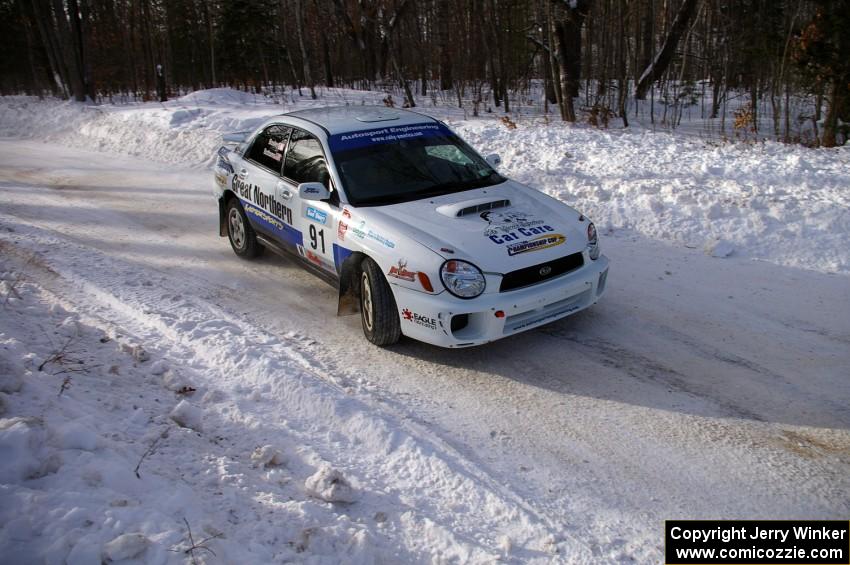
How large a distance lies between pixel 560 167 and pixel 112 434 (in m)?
7.79

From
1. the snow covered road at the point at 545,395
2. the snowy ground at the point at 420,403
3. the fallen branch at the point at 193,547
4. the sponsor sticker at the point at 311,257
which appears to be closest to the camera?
the fallen branch at the point at 193,547

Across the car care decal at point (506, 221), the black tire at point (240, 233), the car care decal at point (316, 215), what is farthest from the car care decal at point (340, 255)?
the black tire at point (240, 233)

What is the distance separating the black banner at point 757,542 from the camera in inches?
127

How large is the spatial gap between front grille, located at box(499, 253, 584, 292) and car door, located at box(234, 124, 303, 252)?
223 centimetres

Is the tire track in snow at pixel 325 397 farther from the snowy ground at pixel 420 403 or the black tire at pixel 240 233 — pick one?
the black tire at pixel 240 233

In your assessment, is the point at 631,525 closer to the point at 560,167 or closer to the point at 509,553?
the point at 509,553

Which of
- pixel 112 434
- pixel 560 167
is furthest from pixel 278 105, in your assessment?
pixel 112 434

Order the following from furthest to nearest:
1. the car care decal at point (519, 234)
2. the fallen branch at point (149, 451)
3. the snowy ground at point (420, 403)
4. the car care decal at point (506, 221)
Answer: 1. the car care decal at point (506, 221)
2. the car care decal at point (519, 234)
3. the fallen branch at point (149, 451)
4. the snowy ground at point (420, 403)

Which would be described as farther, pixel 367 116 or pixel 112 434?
pixel 367 116

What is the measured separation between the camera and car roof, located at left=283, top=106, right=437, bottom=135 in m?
6.28

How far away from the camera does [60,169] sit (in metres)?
12.5

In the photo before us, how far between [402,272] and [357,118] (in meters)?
2.21

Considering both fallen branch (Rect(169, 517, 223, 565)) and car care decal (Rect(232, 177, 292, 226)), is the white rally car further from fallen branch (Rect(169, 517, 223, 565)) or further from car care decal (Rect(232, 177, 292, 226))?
fallen branch (Rect(169, 517, 223, 565))

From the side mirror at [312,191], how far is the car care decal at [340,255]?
0.43 meters
